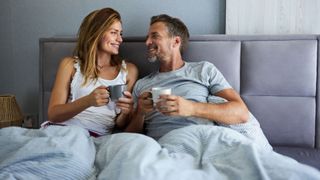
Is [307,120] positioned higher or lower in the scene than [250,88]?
lower

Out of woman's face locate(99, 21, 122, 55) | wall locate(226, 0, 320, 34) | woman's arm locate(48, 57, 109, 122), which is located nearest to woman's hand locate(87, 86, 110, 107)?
woman's arm locate(48, 57, 109, 122)

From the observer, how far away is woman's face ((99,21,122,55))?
1.76m

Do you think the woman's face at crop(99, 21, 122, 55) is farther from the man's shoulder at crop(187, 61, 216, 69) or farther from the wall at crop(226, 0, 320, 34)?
the wall at crop(226, 0, 320, 34)

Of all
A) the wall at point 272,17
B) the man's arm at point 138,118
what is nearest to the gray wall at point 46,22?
the wall at point 272,17

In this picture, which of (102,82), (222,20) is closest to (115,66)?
(102,82)

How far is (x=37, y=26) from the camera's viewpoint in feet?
7.70

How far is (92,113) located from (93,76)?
0.20m

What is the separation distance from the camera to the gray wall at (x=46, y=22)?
6.74 ft

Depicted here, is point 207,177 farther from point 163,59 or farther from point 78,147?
point 163,59

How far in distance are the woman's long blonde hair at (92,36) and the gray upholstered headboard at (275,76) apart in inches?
19.0

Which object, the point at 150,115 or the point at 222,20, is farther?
the point at 222,20

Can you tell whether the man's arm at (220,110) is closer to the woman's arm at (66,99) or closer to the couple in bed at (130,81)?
the couple in bed at (130,81)

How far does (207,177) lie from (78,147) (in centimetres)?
45

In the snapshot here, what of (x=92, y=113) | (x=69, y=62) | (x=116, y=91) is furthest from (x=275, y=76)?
(x=69, y=62)
